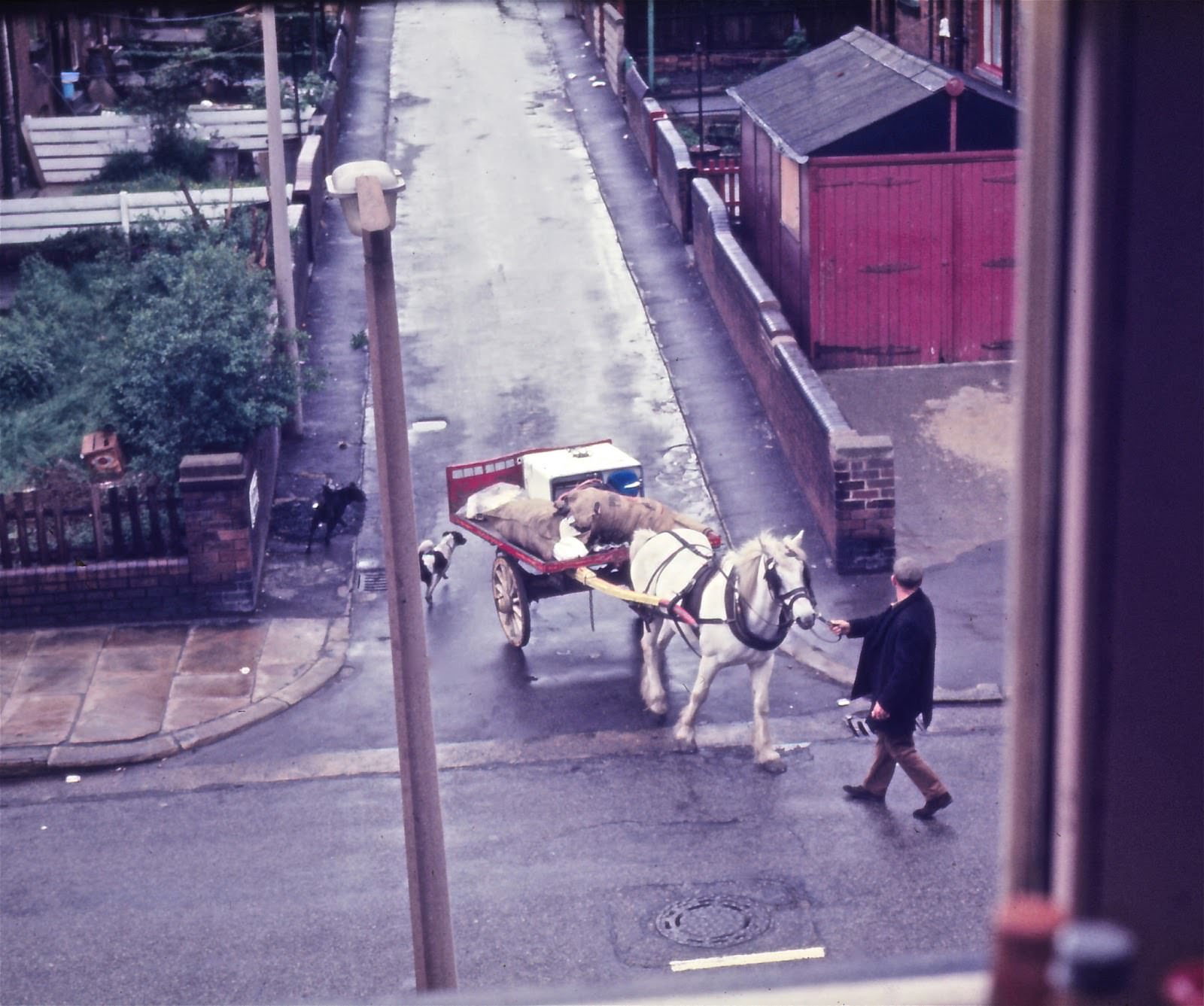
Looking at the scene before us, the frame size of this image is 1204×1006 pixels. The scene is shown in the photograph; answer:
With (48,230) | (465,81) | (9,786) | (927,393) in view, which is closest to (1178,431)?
(9,786)

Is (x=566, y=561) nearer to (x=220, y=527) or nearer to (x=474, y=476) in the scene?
(x=474, y=476)

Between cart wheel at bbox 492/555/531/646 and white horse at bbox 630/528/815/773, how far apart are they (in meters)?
1.19

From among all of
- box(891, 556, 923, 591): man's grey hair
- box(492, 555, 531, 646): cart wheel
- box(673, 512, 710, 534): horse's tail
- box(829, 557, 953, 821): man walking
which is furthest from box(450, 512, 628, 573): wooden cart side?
box(891, 556, 923, 591): man's grey hair

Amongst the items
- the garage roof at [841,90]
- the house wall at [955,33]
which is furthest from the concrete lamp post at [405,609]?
the house wall at [955,33]

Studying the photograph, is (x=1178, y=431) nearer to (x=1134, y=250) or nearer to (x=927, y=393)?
(x=1134, y=250)

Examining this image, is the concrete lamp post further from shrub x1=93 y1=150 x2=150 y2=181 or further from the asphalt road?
shrub x1=93 y1=150 x2=150 y2=181

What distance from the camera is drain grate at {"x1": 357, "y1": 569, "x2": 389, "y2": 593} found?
46.8 feet

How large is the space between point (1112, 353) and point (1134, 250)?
0.11 meters

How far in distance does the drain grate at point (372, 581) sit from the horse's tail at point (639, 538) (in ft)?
11.2

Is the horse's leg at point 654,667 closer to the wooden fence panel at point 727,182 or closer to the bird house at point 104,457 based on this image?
the bird house at point 104,457

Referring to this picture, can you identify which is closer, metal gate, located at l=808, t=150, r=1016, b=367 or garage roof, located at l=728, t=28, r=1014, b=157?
metal gate, located at l=808, t=150, r=1016, b=367

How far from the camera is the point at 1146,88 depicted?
5.11 ft

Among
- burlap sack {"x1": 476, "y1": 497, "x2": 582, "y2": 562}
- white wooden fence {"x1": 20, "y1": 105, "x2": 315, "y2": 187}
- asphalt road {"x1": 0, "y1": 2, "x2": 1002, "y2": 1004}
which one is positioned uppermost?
white wooden fence {"x1": 20, "y1": 105, "x2": 315, "y2": 187}

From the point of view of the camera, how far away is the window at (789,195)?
18734 mm
